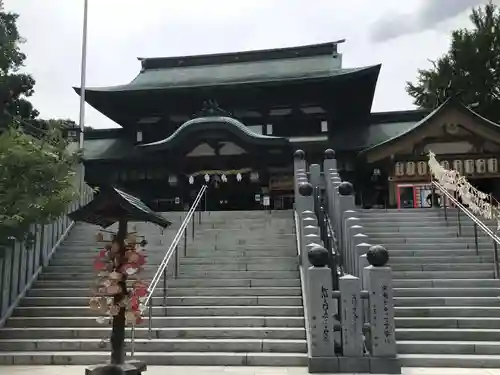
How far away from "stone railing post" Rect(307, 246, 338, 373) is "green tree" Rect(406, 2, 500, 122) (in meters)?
22.2

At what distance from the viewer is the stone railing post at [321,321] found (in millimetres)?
6320

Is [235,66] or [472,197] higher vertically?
[235,66]

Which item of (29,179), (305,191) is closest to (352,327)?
(305,191)

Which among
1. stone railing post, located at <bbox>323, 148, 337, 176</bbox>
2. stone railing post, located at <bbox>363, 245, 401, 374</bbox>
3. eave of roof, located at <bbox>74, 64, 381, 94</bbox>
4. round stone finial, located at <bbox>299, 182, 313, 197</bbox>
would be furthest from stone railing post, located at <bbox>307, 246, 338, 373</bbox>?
eave of roof, located at <bbox>74, 64, 381, 94</bbox>

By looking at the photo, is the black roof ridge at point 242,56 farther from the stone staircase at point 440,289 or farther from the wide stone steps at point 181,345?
the wide stone steps at point 181,345

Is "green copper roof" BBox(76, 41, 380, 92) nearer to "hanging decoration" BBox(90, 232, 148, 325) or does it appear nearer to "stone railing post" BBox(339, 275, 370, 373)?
"stone railing post" BBox(339, 275, 370, 373)

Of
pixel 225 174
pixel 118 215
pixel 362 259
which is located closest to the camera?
pixel 118 215

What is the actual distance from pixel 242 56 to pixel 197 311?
60.6 ft

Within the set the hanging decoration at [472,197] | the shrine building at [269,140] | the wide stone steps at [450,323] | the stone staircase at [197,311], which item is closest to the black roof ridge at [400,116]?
the shrine building at [269,140]

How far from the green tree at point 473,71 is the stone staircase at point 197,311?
19984 millimetres

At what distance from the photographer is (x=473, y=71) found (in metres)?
27.7

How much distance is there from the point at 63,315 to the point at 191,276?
2.38 m

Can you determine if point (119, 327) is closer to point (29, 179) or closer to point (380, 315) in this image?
point (380, 315)

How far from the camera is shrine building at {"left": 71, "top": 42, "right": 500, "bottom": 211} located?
16484mm
